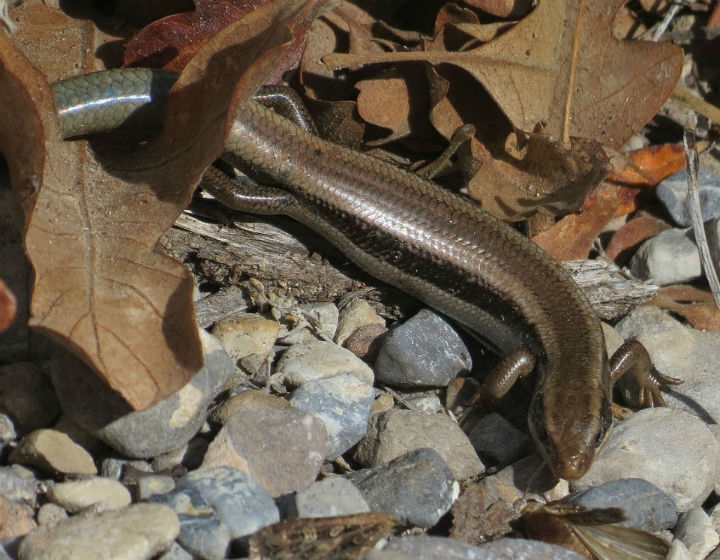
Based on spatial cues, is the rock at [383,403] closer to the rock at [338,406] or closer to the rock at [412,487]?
the rock at [338,406]

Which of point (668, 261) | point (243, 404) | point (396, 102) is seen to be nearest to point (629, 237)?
point (668, 261)

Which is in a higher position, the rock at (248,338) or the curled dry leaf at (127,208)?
the curled dry leaf at (127,208)

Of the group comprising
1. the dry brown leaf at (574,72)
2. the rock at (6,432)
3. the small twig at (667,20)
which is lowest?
the rock at (6,432)

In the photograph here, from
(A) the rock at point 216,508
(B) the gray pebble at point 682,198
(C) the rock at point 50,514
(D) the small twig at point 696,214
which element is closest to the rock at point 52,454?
(C) the rock at point 50,514

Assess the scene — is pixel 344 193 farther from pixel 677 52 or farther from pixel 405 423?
pixel 677 52

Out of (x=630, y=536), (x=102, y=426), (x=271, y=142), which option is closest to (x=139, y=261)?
(x=102, y=426)
